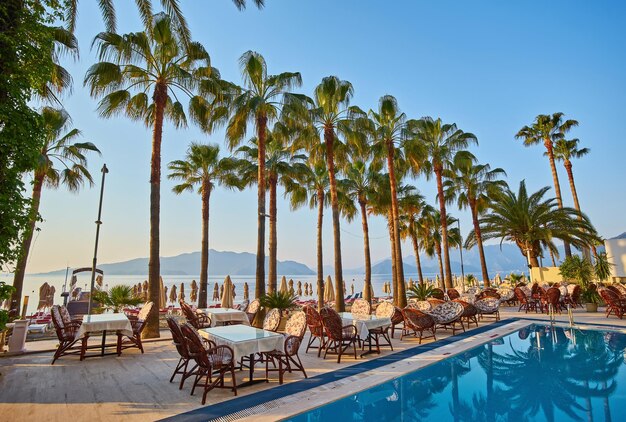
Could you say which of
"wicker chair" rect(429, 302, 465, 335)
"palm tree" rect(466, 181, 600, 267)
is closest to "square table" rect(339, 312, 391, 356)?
"wicker chair" rect(429, 302, 465, 335)

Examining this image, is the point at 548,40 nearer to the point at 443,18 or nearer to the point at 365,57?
the point at 443,18

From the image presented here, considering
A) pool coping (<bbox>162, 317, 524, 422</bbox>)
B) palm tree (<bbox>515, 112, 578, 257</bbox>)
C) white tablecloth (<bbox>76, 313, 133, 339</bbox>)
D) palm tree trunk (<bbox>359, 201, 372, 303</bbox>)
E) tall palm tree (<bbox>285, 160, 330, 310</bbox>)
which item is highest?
palm tree (<bbox>515, 112, 578, 257</bbox>)

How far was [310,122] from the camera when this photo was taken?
1453 cm

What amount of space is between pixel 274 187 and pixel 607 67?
59.9 feet

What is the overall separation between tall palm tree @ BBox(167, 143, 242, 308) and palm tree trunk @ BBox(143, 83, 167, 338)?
7.24 m

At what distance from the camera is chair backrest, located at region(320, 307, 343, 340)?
24.1ft

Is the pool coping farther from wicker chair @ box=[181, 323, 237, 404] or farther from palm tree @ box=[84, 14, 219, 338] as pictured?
palm tree @ box=[84, 14, 219, 338]

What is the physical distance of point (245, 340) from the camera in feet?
18.1

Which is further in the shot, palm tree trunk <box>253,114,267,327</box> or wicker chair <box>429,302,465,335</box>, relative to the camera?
palm tree trunk <box>253,114,267,327</box>

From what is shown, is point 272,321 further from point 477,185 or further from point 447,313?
point 477,185

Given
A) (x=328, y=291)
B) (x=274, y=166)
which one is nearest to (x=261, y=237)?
(x=274, y=166)

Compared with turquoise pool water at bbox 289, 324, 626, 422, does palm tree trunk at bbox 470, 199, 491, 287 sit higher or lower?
higher

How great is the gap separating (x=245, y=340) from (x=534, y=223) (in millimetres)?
25340

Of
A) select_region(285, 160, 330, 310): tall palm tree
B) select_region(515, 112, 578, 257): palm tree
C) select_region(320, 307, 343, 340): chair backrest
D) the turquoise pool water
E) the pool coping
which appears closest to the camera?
the pool coping
